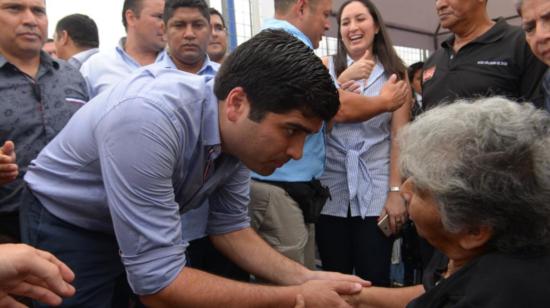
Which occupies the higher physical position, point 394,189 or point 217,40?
point 217,40

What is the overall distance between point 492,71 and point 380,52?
0.70 metres

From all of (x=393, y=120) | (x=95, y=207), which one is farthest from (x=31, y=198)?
(x=393, y=120)

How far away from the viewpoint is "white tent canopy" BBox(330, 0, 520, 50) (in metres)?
8.78

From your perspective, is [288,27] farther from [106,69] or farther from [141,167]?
[141,167]

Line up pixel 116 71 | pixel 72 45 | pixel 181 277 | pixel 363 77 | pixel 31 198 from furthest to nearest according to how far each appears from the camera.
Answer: pixel 72 45 → pixel 116 71 → pixel 363 77 → pixel 31 198 → pixel 181 277

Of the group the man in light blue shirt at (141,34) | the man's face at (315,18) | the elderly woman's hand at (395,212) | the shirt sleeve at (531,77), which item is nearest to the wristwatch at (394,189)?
the elderly woman's hand at (395,212)

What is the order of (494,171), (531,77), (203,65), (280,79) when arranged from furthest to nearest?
1. (203,65)
2. (531,77)
3. (280,79)
4. (494,171)

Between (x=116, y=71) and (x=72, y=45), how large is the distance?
1.59 m

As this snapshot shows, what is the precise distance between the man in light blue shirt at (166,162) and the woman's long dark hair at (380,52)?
1356 millimetres

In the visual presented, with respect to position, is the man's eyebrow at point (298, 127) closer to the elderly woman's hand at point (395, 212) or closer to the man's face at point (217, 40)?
the elderly woman's hand at point (395, 212)

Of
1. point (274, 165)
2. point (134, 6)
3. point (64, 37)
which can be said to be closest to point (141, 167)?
point (274, 165)

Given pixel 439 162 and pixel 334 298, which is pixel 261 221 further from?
pixel 439 162

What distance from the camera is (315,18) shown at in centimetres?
317

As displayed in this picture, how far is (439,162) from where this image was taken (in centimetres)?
137
